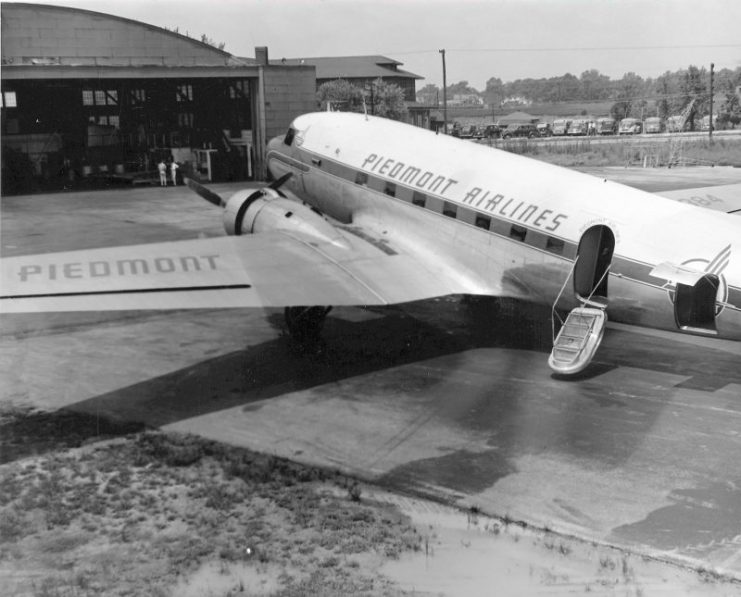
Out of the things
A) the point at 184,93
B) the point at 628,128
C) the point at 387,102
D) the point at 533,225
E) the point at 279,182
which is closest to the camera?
the point at 533,225

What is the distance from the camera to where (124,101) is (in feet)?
177

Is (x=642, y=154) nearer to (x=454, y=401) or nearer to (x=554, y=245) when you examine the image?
(x=554, y=245)

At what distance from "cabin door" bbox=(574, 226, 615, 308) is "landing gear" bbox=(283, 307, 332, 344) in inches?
185

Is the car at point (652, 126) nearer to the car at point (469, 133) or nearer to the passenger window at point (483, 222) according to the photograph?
the car at point (469, 133)

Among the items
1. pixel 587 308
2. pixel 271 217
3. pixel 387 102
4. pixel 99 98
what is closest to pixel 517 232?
pixel 587 308

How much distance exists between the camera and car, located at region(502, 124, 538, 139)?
8972 cm

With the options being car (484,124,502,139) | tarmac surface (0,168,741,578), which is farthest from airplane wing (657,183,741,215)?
car (484,124,502,139)

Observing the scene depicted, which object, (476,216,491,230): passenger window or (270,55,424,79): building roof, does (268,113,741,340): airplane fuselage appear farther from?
(270,55,424,79): building roof

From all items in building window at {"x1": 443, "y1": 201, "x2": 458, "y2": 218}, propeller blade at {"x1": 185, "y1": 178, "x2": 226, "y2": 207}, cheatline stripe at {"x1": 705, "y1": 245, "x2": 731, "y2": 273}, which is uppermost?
propeller blade at {"x1": 185, "y1": 178, "x2": 226, "y2": 207}

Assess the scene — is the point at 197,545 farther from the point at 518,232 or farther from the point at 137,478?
the point at 518,232

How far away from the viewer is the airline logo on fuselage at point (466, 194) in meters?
13.6

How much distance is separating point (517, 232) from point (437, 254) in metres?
1.97

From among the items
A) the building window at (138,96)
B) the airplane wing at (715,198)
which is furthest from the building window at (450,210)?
the building window at (138,96)

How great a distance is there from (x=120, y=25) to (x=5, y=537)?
1617 inches
